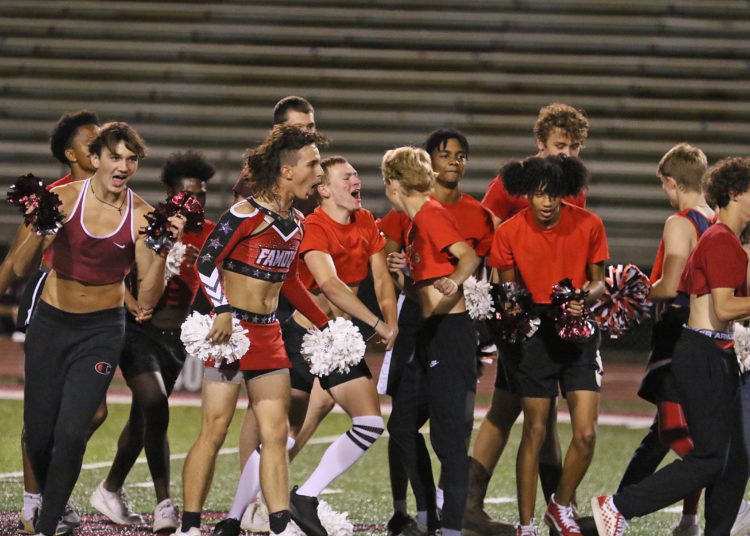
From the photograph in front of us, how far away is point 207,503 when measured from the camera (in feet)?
20.9

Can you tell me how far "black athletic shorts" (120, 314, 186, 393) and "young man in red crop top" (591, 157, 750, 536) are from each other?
204 cm

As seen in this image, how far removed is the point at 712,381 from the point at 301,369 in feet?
5.59

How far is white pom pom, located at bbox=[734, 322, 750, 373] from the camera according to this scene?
5.07 meters

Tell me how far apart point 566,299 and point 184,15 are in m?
12.5

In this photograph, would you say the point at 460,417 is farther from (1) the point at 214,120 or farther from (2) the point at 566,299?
(1) the point at 214,120

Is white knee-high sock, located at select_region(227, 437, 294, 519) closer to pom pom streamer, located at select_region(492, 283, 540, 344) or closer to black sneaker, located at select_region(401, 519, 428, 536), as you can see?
black sneaker, located at select_region(401, 519, 428, 536)

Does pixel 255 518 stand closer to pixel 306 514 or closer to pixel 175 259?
pixel 306 514

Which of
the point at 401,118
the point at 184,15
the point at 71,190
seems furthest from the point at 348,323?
the point at 184,15

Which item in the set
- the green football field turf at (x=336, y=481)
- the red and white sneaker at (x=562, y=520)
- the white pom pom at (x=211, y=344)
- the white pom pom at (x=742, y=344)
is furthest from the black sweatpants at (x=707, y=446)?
the white pom pom at (x=211, y=344)

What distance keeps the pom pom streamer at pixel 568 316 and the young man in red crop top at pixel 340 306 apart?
65 centimetres

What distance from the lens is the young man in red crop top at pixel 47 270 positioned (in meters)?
5.12

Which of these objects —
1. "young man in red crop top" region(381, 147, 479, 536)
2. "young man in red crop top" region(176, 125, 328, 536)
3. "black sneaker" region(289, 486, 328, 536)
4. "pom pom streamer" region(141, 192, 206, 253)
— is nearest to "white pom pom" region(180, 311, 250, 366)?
"young man in red crop top" region(176, 125, 328, 536)

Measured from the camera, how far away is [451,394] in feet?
16.9

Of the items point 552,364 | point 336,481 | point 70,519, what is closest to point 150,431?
point 70,519
